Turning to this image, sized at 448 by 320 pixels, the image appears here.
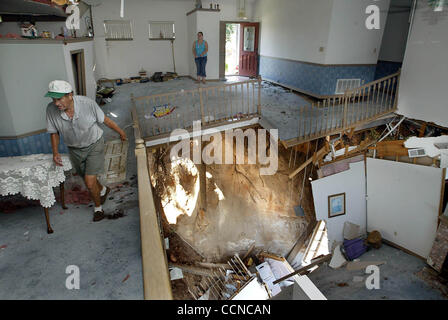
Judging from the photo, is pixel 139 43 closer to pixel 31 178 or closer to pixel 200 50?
pixel 200 50

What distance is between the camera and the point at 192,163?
7516 mm

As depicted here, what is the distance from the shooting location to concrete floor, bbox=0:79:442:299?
2.53 metres

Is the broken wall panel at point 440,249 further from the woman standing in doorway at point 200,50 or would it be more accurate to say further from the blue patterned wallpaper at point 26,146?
the woman standing in doorway at point 200,50

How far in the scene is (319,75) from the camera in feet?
28.6

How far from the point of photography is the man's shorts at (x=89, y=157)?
333 cm

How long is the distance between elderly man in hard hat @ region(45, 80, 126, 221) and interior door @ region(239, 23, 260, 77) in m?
10.7

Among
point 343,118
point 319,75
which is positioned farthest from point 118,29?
point 343,118

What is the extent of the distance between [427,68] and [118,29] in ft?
37.3

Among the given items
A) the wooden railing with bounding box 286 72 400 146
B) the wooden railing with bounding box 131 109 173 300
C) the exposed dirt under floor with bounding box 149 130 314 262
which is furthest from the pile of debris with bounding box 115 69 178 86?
the wooden railing with bounding box 131 109 173 300

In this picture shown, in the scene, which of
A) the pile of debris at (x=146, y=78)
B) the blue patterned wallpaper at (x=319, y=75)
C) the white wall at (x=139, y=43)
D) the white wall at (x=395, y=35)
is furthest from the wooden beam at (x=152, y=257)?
the white wall at (x=139, y=43)

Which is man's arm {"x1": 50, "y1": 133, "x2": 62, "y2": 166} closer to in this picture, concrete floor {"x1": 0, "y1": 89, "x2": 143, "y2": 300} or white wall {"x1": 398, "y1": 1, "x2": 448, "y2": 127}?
concrete floor {"x1": 0, "y1": 89, "x2": 143, "y2": 300}

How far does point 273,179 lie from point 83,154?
18.1 ft
